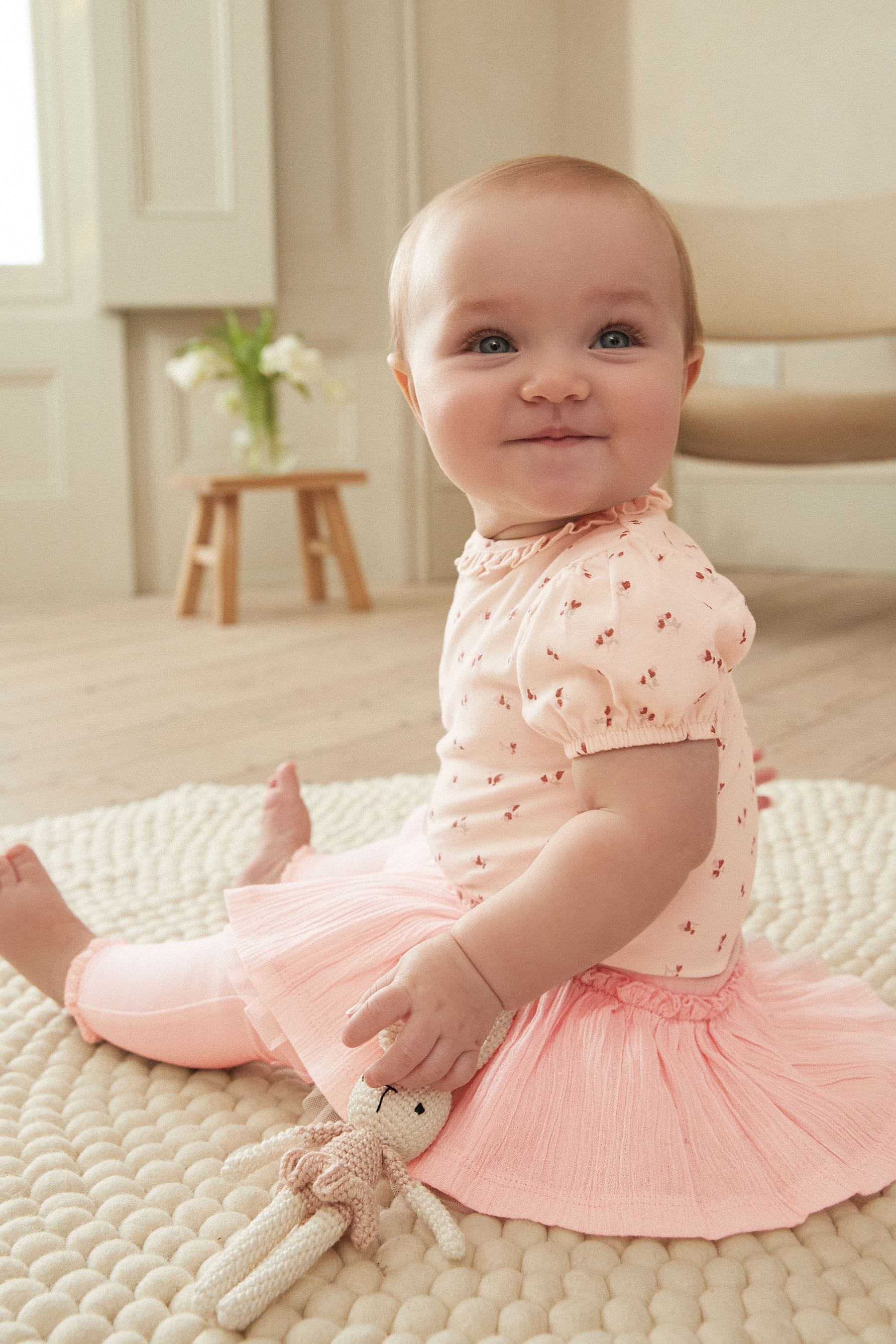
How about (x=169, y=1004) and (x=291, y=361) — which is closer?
(x=169, y=1004)

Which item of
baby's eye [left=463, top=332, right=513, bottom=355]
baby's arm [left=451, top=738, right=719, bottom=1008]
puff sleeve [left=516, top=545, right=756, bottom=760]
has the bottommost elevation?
baby's arm [left=451, top=738, right=719, bottom=1008]

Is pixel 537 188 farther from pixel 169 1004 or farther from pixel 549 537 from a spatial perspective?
pixel 169 1004

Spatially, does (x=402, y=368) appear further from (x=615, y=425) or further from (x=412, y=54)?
(x=412, y=54)

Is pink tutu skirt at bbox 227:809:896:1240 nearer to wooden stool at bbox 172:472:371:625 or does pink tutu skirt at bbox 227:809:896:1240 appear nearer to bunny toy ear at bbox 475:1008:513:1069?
bunny toy ear at bbox 475:1008:513:1069

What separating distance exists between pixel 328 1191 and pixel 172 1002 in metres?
0.23

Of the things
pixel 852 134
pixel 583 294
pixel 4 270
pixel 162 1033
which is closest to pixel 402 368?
pixel 583 294

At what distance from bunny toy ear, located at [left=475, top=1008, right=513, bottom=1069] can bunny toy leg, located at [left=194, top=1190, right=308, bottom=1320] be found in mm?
116

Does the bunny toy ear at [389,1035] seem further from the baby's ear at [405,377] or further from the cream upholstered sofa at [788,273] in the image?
the cream upholstered sofa at [788,273]

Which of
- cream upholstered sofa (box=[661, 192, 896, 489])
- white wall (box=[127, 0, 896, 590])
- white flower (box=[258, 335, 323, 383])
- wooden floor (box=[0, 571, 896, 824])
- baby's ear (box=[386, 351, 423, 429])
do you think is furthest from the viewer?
white wall (box=[127, 0, 896, 590])

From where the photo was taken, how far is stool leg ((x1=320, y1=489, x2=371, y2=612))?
2818mm

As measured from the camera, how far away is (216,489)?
267 centimetres

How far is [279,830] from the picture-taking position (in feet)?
3.17

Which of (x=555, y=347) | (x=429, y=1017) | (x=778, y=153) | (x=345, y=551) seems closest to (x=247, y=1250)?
(x=429, y=1017)

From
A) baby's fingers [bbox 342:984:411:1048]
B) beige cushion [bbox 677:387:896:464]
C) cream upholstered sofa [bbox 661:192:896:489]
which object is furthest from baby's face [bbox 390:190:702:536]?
cream upholstered sofa [bbox 661:192:896:489]
